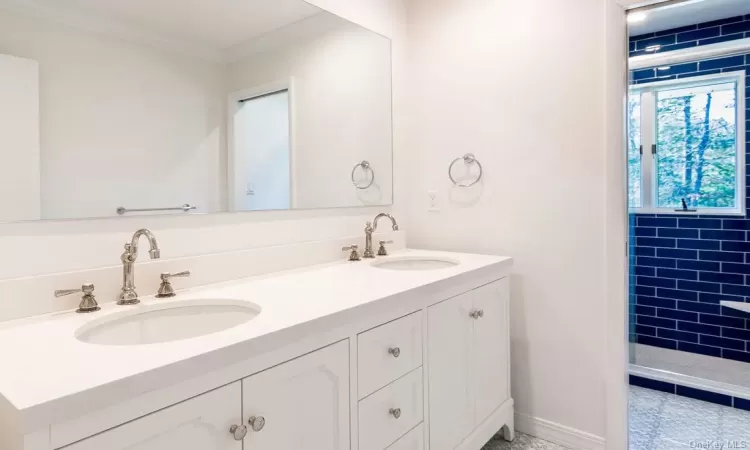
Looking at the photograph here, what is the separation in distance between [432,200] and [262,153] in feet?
3.16

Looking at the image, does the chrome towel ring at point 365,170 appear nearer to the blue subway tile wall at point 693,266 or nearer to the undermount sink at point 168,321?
the undermount sink at point 168,321

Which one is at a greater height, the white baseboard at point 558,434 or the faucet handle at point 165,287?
the faucet handle at point 165,287

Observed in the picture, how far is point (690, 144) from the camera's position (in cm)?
287

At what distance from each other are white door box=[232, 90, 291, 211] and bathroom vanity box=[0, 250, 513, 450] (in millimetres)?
299

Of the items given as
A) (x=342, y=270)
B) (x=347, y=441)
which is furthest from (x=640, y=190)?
(x=347, y=441)

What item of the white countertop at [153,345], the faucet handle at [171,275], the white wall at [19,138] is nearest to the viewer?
the white countertop at [153,345]

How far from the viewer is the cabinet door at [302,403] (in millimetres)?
938

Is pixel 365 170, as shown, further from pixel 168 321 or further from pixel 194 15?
pixel 168 321

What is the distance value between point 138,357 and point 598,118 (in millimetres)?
1805

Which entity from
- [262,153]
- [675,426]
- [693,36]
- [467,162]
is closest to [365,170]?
[467,162]

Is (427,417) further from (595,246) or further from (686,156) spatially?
(686,156)

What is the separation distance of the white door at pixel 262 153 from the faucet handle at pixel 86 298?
55cm

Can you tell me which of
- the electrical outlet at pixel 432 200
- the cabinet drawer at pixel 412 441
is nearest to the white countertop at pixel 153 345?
the cabinet drawer at pixel 412 441

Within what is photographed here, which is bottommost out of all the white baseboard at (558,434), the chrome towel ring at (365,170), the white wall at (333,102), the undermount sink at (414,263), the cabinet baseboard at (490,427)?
the white baseboard at (558,434)
